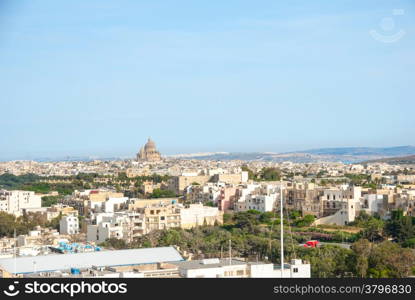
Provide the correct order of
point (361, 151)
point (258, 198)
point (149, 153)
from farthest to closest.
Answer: point (361, 151)
point (149, 153)
point (258, 198)

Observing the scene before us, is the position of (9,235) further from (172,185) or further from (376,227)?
(172,185)

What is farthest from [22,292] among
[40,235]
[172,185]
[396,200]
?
[172,185]

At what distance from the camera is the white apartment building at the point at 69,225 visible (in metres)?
19.4

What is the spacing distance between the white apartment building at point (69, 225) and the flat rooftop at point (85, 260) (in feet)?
26.1

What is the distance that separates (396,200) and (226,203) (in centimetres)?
478

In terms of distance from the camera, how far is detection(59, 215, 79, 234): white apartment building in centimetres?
1938

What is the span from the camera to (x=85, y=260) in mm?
10938

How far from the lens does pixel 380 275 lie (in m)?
11.1

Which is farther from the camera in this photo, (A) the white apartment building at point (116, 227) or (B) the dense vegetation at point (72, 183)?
(B) the dense vegetation at point (72, 183)

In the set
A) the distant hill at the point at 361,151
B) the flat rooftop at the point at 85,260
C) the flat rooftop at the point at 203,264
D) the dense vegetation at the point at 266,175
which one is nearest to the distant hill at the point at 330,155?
the distant hill at the point at 361,151

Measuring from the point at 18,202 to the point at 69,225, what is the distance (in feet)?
16.4

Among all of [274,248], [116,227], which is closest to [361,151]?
[116,227]

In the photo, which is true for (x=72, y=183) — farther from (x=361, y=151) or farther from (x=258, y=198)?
(x=361, y=151)

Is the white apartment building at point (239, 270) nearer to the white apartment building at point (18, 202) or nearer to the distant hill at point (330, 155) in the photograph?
the white apartment building at point (18, 202)
